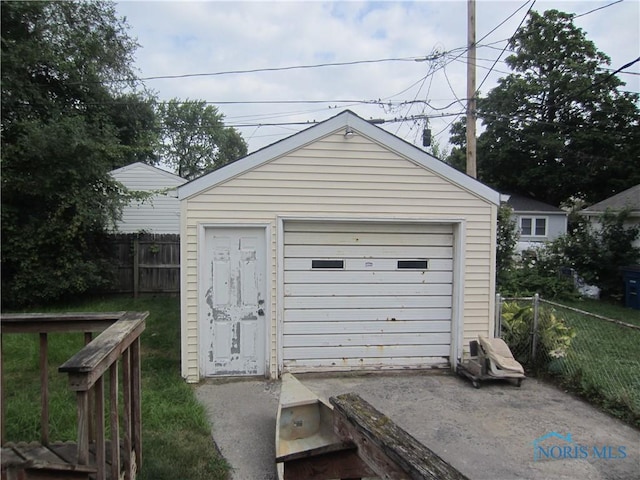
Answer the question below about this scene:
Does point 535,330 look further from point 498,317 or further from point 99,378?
point 99,378

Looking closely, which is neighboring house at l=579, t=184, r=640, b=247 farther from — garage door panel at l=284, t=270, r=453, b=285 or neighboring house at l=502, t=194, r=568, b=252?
garage door panel at l=284, t=270, r=453, b=285

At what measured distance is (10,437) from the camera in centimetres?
330

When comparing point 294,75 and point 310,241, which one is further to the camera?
point 294,75

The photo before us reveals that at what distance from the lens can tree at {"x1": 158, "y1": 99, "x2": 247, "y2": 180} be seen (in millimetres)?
35844

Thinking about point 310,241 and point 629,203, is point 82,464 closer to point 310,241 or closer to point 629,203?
point 310,241

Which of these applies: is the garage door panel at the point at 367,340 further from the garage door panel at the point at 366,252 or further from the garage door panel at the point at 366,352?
the garage door panel at the point at 366,252

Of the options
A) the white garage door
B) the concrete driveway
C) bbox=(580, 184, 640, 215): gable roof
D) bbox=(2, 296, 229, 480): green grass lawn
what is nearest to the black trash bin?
bbox=(580, 184, 640, 215): gable roof

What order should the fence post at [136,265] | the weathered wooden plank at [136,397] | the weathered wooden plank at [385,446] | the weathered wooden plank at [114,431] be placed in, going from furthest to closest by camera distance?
the fence post at [136,265], the weathered wooden plank at [136,397], the weathered wooden plank at [114,431], the weathered wooden plank at [385,446]

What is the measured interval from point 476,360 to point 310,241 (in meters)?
2.77

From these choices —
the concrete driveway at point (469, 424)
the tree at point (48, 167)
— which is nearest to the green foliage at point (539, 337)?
the concrete driveway at point (469, 424)

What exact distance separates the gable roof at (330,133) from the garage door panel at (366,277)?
1.30m

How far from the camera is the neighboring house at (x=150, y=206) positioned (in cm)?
1334

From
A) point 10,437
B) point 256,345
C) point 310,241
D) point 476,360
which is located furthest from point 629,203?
point 10,437

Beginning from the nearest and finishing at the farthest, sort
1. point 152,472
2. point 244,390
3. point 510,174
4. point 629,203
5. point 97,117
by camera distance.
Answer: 1. point 152,472
2. point 244,390
3. point 97,117
4. point 629,203
5. point 510,174
